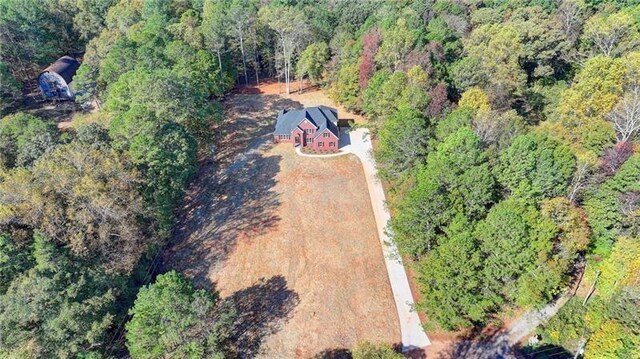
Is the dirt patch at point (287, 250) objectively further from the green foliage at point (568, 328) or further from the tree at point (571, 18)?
the tree at point (571, 18)

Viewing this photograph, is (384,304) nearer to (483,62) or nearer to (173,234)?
(173,234)

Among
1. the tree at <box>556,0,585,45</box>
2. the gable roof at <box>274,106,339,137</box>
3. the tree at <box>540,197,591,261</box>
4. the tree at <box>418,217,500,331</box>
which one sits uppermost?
the tree at <box>556,0,585,45</box>

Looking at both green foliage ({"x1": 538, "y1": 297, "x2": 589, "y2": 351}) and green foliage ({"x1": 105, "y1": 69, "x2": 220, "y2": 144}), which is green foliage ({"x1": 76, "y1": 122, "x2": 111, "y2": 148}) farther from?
green foliage ({"x1": 538, "y1": 297, "x2": 589, "y2": 351})

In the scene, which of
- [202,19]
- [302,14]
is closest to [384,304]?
[302,14]

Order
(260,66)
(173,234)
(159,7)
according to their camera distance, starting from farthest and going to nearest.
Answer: (260,66), (159,7), (173,234)

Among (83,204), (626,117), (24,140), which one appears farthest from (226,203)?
(626,117)

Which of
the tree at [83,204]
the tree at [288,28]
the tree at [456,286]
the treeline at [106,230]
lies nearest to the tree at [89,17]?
the tree at [288,28]

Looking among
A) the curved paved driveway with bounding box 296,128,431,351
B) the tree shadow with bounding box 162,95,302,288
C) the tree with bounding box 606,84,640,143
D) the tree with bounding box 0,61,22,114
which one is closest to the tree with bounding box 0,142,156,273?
the tree shadow with bounding box 162,95,302,288
